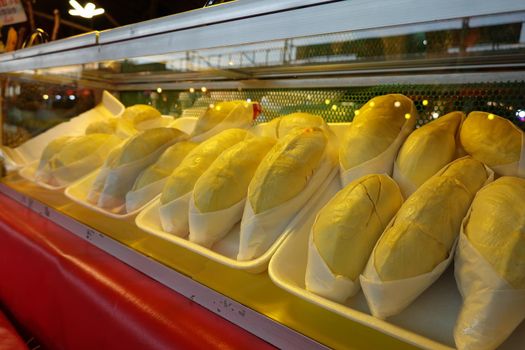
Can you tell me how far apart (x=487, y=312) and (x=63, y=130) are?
1760 millimetres

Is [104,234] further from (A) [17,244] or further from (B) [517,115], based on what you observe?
(B) [517,115]

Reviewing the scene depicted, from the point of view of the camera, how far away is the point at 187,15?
32.3 inches

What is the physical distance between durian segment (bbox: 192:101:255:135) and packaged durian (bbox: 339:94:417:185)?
436 mm

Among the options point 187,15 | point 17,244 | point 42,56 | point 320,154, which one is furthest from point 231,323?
point 42,56

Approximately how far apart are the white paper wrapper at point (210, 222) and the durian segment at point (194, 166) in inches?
3.2

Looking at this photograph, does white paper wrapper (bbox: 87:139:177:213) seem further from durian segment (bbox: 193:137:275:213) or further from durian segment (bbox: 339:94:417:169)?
durian segment (bbox: 339:94:417:169)

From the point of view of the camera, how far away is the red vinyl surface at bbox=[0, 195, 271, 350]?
2.52 feet

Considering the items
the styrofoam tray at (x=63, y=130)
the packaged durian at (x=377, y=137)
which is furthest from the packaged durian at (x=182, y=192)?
the styrofoam tray at (x=63, y=130)

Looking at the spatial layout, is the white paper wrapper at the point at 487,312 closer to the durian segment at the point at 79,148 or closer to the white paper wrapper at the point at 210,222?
the white paper wrapper at the point at 210,222

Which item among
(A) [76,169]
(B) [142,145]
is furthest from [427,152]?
(A) [76,169]

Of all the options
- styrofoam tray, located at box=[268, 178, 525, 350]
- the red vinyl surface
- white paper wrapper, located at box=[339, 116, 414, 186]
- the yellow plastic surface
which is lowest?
the red vinyl surface

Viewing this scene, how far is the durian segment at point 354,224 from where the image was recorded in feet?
2.03

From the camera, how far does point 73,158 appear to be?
141 cm

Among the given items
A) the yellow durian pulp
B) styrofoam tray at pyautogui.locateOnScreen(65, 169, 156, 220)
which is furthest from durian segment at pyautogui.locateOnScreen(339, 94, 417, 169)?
the yellow durian pulp
